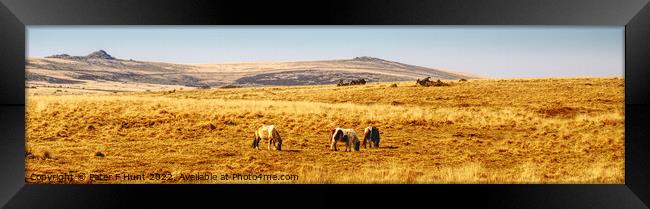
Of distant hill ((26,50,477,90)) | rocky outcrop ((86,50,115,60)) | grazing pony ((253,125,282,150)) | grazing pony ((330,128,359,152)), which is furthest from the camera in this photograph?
rocky outcrop ((86,50,115,60))

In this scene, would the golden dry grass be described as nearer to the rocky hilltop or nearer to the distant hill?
the distant hill

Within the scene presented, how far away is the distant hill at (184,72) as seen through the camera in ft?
205

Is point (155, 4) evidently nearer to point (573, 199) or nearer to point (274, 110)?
point (573, 199)

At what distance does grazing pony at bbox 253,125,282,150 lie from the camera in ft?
63.4

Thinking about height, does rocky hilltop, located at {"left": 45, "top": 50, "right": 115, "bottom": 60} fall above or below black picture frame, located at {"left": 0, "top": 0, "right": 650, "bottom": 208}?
above

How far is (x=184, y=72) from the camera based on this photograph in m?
67.2

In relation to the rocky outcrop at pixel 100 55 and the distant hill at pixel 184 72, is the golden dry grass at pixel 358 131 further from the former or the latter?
the rocky outcrop at pixel 100 55

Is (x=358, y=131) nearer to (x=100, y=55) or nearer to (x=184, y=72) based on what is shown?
(x=184, y=72)

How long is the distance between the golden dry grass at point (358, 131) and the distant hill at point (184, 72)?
27860 millimetres

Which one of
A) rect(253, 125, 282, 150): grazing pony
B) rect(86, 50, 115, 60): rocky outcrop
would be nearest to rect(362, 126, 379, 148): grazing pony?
rect(253, 125, 282, 150): grazing pony

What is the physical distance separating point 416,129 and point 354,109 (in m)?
7.96

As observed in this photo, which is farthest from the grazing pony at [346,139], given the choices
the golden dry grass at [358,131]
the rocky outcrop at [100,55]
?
the rocky outcrop at [100,55]

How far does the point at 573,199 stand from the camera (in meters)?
9.87

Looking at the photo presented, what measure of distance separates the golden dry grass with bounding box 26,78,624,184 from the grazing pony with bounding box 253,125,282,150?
1.02 ft
